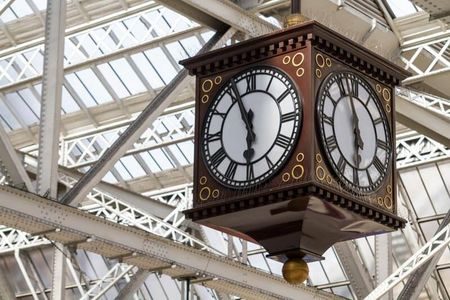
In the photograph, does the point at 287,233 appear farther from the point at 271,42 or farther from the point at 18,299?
the point at 18,299

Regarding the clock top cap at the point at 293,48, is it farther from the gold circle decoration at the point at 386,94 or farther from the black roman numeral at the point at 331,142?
the black roman numeral at the point at 331,142

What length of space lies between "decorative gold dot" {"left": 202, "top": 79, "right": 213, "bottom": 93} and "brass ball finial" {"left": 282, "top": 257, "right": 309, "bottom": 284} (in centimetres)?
84

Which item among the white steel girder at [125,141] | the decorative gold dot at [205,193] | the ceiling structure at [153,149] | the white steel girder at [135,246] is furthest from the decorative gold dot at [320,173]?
the white steel girder at [125,141]

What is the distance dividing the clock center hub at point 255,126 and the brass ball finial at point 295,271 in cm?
45

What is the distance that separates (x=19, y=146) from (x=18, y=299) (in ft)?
24.7

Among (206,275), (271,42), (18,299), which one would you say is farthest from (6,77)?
(271,42)

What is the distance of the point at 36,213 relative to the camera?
56.0 ft

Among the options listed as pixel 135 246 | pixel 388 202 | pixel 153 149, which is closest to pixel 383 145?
pixel 388 202

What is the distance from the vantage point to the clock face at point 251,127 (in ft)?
19.4

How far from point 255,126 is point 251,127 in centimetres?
2

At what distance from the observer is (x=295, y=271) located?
5.93 metres

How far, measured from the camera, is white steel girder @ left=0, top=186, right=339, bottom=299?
55.6ft

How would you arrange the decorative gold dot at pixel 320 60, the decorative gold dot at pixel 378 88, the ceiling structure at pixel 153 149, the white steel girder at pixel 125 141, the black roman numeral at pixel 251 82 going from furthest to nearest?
the ceiling structure at pixel 153 149, the white steel girder at pixel 125 141, the decorative gold dot at pixel 378 88, the black roman numeral at pixel 251 82, the decorative gold dot at pixel 320 60

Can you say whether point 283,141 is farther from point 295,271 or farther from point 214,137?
point 295,271
